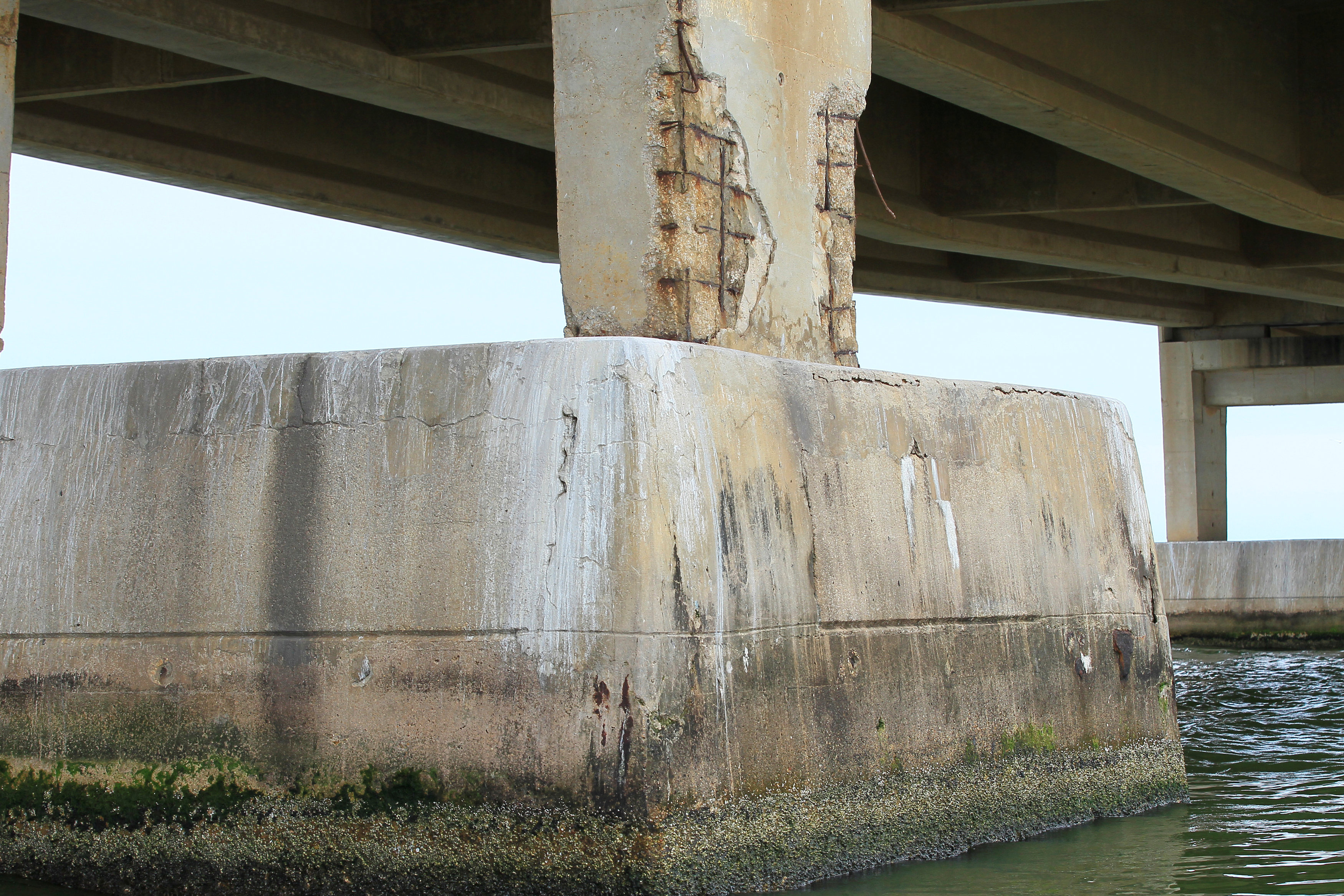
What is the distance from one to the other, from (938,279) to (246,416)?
16.3 meters

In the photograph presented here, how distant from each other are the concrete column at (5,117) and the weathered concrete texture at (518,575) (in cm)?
131

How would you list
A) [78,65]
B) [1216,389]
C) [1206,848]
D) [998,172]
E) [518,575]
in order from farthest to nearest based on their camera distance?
[1216,389] < [998,172] < [78,65] < [1206,848] < [518,575]

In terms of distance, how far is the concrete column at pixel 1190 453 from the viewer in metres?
24.6

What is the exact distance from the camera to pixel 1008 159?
1513 cm

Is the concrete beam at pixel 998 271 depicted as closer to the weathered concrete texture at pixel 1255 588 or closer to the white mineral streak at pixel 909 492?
the weathered concrete texture at pixel 1255 588

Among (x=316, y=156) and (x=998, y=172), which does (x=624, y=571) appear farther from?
(x=998, y=172)

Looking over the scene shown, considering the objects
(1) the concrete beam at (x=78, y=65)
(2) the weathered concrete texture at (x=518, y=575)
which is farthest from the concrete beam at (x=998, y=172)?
(2) the weathered concrete texture at (x=518, y=575)

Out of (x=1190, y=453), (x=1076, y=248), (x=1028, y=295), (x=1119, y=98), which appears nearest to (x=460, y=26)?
(x=1119, y=98)

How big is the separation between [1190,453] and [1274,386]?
1603 mm

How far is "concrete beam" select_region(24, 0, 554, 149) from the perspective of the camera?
9.85 metres

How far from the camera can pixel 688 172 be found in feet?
17.8

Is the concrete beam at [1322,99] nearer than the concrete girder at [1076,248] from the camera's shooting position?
Yes

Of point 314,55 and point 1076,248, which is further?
point 1076,248

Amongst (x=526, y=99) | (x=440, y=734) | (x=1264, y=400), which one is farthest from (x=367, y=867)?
(x=1264, y=400)
